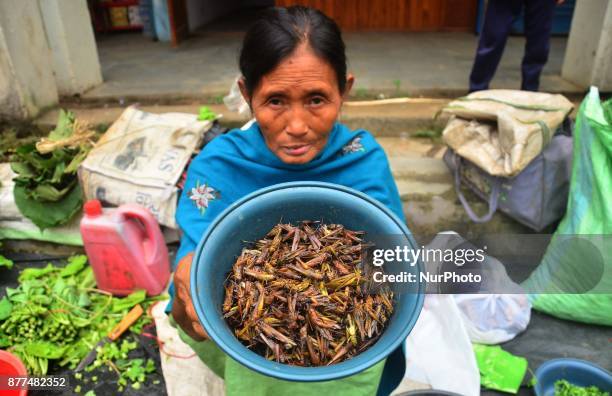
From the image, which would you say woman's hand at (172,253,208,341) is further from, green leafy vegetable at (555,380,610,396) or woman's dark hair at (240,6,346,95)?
green leafy vegetable at (555,380,610,396)

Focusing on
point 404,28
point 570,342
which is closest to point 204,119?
point 570,342

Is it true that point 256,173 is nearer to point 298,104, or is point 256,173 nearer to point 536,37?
point 298,104

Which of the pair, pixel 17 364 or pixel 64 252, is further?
pixel 64 252

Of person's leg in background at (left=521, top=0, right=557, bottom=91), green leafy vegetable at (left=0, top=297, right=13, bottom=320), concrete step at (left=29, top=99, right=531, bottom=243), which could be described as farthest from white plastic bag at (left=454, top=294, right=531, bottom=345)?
green leafy vegetable at (left=0, top=297, right=13, bottom=320)

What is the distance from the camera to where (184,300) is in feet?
4.29

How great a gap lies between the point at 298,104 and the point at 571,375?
1875 mm

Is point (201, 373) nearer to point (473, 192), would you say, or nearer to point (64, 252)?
point (64, 252)

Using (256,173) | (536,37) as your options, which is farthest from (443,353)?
(536,37)

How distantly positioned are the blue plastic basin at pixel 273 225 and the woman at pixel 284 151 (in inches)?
8.9

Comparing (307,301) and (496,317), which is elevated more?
(307,301)

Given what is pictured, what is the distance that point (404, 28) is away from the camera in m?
6.81

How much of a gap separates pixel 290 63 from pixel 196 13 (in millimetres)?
7142

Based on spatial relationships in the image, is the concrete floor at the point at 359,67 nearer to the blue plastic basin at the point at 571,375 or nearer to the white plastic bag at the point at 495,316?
the white plastic bag at the point at 495,316

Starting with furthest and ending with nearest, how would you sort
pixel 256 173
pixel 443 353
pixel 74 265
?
pixel 74 265, pixel 443 353, pixel 256 173
